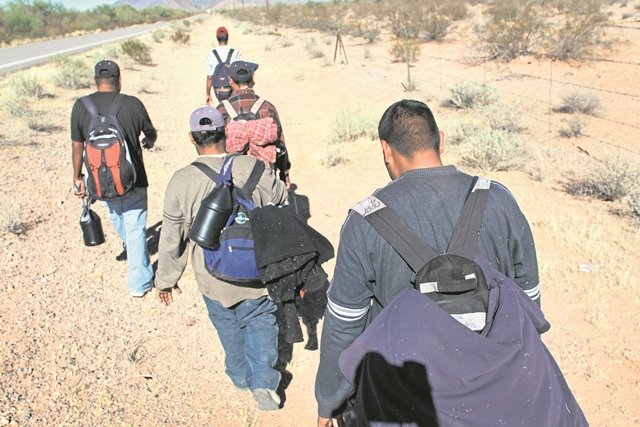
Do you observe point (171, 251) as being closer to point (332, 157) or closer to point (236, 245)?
point (236, 245)

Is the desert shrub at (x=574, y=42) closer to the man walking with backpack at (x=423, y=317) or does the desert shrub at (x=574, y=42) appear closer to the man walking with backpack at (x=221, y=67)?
the man walking with backpack at (x=221, y=67)

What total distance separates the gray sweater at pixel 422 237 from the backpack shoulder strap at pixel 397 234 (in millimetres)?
31

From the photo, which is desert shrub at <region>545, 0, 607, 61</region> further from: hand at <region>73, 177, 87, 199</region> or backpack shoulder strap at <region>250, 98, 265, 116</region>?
hand at <region>73, 177, 87, 199</region>

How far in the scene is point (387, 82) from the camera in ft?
47.2

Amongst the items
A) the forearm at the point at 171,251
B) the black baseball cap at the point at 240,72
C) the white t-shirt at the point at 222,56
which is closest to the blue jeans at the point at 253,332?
the forearm at the point at 171,251

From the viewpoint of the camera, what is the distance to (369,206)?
1.70 meters

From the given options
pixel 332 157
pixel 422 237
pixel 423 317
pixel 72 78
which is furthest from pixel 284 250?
pixel 72 78

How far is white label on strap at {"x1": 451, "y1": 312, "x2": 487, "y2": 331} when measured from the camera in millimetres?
1401

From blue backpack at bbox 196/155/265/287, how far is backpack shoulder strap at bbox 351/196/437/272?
1.02m

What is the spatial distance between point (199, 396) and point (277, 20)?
54.3 meters

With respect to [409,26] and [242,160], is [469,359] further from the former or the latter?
[409,26]

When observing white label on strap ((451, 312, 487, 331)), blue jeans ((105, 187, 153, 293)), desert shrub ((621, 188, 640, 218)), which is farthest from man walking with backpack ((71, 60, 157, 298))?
desert shrub ((621, 188, 640, 218))

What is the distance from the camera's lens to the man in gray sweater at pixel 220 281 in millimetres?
2707

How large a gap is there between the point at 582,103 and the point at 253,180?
9.40m
